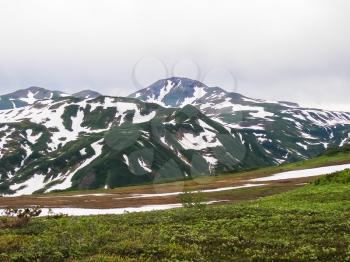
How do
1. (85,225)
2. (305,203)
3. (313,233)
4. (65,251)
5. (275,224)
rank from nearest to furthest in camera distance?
(65,251), (313,233), (275,224), (85,225), (305,203)

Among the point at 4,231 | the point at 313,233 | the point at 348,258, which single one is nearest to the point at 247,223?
the point at 313,233

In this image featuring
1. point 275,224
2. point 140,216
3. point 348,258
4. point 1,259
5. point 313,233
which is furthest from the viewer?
point 140,216

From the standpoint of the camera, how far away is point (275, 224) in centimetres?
3759

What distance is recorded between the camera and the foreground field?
90.9 ft

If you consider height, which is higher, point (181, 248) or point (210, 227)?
point (181, 248)

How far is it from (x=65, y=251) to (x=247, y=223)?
15253 millimetres

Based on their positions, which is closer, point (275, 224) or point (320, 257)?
point (320, 257)

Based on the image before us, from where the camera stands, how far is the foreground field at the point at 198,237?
2770 cm

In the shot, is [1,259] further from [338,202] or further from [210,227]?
[338,202]

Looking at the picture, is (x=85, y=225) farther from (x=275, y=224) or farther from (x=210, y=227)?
(x=275, y=224)

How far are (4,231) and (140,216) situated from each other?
13456mm

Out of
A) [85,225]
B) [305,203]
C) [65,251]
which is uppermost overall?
[65,251]

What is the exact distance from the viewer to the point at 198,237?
33.2 metres

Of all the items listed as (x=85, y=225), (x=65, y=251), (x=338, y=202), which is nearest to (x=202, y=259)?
(x=65, y=251)
